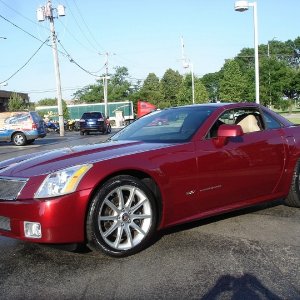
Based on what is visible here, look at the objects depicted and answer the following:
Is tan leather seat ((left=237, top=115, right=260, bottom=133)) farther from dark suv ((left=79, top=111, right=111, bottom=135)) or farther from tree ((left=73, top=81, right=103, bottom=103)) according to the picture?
tree ((left=73, top=81, right=103, bottom=103))

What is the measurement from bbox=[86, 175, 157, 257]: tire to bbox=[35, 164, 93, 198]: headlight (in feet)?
0.73

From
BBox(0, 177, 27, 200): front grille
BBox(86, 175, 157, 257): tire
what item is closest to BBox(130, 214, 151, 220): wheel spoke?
BBox(86, 175, 157, 257): tire

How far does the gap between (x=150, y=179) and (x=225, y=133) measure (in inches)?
37.3

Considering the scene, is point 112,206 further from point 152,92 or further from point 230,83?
point 152,92

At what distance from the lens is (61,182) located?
3.89m

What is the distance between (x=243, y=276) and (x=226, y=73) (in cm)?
5060

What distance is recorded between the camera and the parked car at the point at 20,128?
73.0ft

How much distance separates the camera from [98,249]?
158 inches

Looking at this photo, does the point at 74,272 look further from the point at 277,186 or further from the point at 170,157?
the point at 277,186

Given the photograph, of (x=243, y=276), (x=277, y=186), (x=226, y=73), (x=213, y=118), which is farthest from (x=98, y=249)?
(x=226, y=73)

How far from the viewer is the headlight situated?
3.84 metres

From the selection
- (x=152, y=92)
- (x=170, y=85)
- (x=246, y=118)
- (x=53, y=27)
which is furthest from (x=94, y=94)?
(x=246, y=118)

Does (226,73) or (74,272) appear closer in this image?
(74,272)

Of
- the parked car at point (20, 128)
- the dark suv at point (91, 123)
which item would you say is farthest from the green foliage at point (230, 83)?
the parked car at point (20, 128)
